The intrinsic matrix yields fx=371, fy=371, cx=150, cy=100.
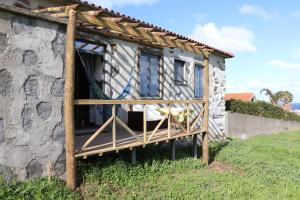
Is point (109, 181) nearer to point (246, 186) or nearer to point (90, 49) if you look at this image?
point (246, 186)

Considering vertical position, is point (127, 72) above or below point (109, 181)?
above

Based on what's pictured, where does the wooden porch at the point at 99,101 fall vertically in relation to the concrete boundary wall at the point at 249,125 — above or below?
above

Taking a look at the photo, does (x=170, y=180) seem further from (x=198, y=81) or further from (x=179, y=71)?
(x=198, y=81)

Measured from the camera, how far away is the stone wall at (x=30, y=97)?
541cm

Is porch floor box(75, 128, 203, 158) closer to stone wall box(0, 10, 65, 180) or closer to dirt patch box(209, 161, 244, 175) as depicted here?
stone wall box(0, 10, 65, 180)

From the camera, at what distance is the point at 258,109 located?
21703 mm

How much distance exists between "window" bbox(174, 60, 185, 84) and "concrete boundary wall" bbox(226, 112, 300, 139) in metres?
4.60

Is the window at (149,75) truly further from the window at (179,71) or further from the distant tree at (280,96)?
the distant tree at (280,96)

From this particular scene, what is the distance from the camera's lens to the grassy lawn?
589cm

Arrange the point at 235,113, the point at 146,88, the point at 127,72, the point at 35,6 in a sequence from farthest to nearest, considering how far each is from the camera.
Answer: the point at 235,113 < the point at 146,88 < the point at 127,72 < the point at 35,6

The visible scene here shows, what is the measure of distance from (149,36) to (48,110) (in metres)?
3.10

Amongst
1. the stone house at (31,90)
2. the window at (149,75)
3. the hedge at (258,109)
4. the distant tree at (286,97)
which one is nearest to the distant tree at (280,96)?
the distant tree at (286,97)

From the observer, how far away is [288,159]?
38.9 ft

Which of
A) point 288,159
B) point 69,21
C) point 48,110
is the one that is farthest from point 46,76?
point 288,159
